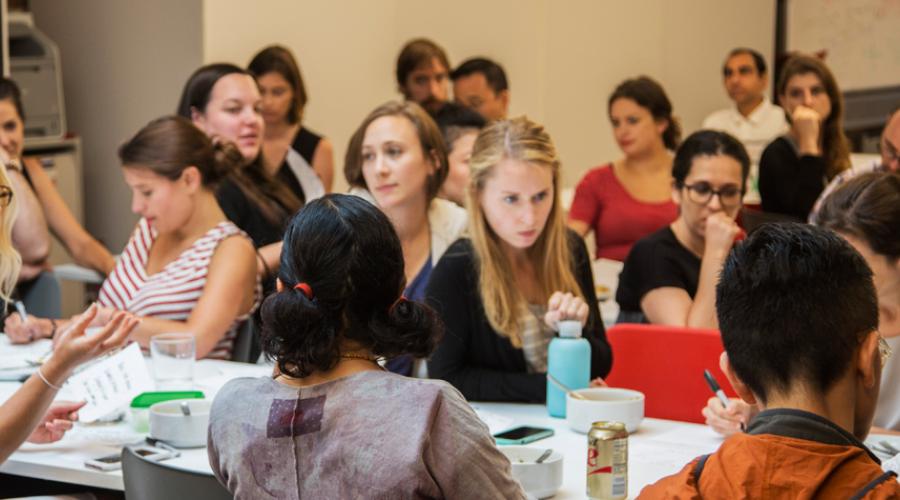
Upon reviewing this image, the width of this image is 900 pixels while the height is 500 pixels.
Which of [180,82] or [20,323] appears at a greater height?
[180,82]

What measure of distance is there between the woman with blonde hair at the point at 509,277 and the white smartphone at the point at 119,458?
74 centimetres

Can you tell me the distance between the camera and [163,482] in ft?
6.43

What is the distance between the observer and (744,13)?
8.59 meters

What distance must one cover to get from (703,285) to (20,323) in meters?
1.90

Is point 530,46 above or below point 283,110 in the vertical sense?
above

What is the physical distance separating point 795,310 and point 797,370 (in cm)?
8

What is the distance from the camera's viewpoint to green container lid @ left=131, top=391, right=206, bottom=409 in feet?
8.47

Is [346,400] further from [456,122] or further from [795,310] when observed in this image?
[456,122]

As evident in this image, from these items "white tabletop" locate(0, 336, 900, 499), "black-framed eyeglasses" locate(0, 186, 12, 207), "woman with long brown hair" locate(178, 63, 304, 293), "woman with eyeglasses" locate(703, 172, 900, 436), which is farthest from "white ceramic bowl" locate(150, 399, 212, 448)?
"woman with long brown hair" locate(178, 63, 304, 293)

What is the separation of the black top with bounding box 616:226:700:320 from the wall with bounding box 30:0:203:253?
3.01 meters

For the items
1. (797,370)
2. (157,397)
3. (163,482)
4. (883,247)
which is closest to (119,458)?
(157,397)

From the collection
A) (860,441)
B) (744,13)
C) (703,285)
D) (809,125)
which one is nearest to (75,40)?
(809,125)

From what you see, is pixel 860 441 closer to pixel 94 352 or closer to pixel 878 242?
pixel 878 242

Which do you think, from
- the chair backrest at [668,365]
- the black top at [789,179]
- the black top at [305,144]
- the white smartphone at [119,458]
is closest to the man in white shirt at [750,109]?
the black top at [789,179]
